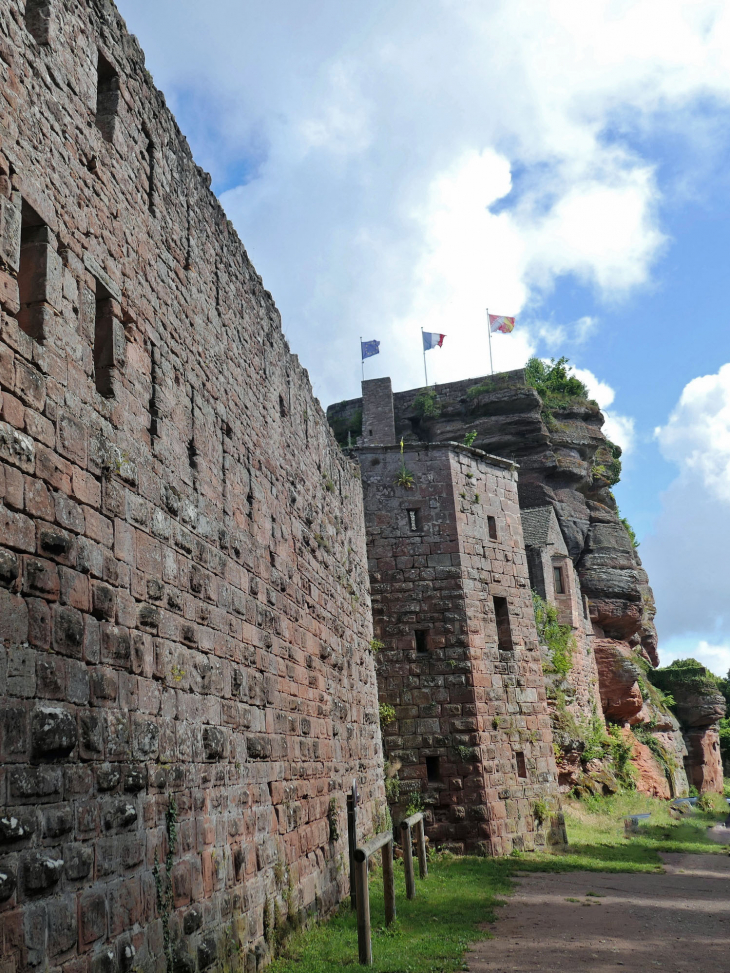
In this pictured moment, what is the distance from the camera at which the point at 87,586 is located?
448cm

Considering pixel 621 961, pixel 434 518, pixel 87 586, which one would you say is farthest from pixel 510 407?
pixel 87 586

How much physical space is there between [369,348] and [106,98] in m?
33.8

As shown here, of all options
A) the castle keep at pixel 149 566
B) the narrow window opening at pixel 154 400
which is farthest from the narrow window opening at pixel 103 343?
the narrow window opening at pixel 154 400

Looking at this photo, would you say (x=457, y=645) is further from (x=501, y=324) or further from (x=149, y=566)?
(x=501, y=324)

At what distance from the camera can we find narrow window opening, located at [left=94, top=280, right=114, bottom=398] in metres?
5.09

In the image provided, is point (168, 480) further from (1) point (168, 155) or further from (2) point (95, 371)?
(1) point (168, 155)

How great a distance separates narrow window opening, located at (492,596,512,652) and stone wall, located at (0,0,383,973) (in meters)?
6.99

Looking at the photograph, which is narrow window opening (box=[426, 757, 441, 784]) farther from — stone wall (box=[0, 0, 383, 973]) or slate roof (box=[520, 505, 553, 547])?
slate roof (box=[520, 505, 553, 547])

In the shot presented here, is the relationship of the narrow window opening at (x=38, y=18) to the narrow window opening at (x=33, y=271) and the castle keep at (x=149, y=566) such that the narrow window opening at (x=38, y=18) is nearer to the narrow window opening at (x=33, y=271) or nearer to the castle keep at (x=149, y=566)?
the castle keep at (x=149, y=566)

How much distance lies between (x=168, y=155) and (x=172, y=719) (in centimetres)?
Answer: 416

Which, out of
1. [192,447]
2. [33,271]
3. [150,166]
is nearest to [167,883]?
[192,447]

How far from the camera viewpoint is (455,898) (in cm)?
962

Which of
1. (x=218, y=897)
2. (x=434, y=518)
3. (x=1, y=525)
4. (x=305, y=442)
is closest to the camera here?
(x=1, y=525)

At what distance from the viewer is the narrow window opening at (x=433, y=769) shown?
538 inches
